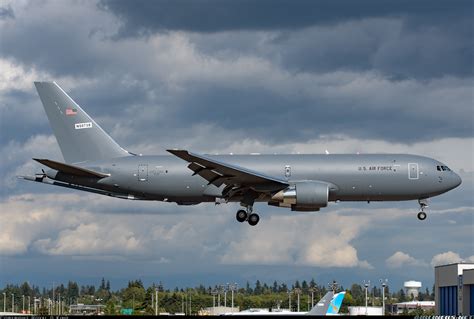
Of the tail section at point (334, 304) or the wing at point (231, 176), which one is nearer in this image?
the wing at point (231, 176)

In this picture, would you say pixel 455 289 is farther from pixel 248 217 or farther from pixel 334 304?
pixel 248 217

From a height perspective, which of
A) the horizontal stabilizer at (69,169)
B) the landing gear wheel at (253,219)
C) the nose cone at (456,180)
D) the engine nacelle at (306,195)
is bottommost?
the landing gear wheel at (253,219)

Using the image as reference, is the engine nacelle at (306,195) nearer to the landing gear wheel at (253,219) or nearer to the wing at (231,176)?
the wing at (231,176)

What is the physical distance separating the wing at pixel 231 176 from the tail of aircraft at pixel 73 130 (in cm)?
1099

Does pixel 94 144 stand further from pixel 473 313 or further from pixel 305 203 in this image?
pixel 473 313

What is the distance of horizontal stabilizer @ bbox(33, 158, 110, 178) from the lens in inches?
3209

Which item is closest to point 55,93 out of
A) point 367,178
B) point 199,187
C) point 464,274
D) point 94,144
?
point 94,144

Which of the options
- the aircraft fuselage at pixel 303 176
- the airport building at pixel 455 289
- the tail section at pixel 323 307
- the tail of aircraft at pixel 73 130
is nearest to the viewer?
the aircraft fuselage at pixel 303 176

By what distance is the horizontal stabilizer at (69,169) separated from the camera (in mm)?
81500

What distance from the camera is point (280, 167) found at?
8212 centimetres

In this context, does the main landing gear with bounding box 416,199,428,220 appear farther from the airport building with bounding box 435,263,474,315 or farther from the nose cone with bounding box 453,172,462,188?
the airport building with bounding box 435,263,474,315

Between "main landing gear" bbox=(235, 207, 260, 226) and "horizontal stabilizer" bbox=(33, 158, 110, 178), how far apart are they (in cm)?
1229

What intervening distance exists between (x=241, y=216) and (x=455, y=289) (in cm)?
3790

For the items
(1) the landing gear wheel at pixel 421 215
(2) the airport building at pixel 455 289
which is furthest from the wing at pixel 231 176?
(2) the airport building at pixel 455 289
